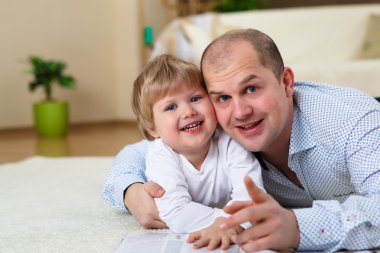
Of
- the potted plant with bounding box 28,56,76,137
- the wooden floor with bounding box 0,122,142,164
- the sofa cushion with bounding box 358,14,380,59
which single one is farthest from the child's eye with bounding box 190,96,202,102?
the potted plant with bounding box 28,56,76,137

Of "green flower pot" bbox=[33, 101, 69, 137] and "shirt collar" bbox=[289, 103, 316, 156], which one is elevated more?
"shirt collar" bbox=[289, 103, 316, 156]

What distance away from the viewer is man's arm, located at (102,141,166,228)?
58.5 inches

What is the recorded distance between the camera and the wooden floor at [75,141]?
370cm

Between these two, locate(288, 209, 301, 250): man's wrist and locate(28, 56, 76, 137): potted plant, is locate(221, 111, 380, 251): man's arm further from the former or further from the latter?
locate(28, 56, 76, 137): potted plant

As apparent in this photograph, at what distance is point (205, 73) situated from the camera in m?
1.40

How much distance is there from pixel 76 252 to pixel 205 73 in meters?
0.56

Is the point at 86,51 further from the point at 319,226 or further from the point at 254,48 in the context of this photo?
the point at 319,226

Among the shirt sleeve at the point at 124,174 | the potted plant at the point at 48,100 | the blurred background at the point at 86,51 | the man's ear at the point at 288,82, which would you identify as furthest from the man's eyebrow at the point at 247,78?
the potted plant at the point at 48,100

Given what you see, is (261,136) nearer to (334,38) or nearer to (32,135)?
(334,38)

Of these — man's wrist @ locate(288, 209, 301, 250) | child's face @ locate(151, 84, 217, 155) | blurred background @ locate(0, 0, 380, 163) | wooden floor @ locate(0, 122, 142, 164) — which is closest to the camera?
man's wrist @ locate(288, 209, 301, 250)

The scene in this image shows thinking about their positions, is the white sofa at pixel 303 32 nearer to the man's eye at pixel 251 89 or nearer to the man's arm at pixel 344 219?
the man's eye at pixel 251 89

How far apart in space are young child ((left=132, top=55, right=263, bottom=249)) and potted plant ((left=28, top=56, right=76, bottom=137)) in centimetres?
328

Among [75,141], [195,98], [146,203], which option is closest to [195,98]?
[195,98]

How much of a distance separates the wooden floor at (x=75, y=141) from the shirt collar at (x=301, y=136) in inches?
87.6
